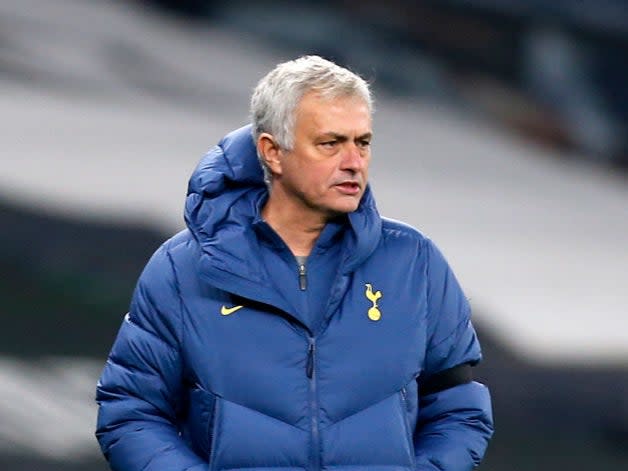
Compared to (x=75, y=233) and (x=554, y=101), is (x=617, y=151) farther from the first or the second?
(x=75, y=233)

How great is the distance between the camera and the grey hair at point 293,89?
7.32 feet

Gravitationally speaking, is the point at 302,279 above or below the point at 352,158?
below

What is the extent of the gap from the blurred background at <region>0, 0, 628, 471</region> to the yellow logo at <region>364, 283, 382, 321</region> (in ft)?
9.60

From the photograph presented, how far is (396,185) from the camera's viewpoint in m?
7.28

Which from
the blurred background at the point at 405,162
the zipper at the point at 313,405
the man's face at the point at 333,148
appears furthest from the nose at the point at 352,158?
the blurred background at the point at 405,162

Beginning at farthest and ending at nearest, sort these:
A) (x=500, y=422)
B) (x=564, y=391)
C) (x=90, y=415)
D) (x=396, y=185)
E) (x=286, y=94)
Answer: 1. (x=396, y=185)
2. (x=564, y=391)
3. (x=500, y=422)
4. (x=90, y=415)
5. (x=286, y=94)

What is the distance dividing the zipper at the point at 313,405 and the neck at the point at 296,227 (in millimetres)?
146

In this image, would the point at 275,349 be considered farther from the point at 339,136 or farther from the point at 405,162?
the point at 405,162

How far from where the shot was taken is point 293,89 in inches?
87.8

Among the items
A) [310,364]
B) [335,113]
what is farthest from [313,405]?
[335,113]

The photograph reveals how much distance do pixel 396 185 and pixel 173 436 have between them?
5.06m

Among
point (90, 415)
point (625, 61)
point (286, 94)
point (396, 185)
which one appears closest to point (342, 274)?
point (286, 94)

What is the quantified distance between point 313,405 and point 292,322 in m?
0.12

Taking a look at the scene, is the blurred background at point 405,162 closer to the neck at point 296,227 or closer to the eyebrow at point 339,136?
the neck at point 296,227
